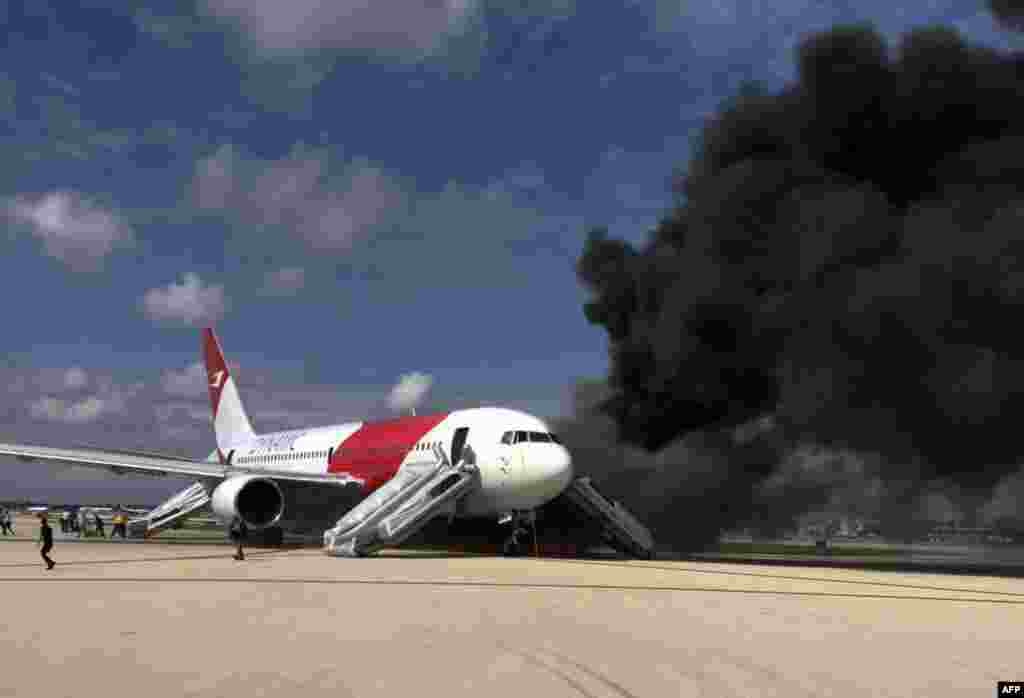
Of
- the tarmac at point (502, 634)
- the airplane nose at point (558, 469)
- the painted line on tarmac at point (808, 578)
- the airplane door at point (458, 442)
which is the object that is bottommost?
the tarmac at point (502, 634)

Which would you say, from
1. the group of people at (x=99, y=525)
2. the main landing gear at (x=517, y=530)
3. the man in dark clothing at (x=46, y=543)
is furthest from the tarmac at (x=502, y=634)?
the group of people at (x=99, y=525)

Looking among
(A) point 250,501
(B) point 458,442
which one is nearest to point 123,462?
(A) point 250,501

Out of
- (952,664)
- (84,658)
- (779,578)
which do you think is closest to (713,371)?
(779,578)

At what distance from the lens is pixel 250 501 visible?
101 feet

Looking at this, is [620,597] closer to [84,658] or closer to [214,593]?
[214,593]

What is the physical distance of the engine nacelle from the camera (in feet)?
98.1

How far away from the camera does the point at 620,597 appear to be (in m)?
15.7

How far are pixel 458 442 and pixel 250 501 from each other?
7.09 metres

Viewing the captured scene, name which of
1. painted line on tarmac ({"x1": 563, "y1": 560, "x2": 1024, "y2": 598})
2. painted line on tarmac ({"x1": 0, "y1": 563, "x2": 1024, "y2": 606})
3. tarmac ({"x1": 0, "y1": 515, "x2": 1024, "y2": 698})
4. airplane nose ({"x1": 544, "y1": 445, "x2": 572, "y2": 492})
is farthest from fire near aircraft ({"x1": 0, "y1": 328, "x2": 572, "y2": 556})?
painted line on tarmac ({"x1": 0, "y1": 563, "x2": 1024, "y2": 606})

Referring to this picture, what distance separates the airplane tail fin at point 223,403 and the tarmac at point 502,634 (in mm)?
29052

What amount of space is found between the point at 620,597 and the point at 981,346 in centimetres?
1134

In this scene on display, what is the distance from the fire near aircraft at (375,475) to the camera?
26.1 meters

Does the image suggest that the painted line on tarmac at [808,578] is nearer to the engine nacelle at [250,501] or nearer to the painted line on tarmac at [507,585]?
the painted line on tarmac at [507,585]

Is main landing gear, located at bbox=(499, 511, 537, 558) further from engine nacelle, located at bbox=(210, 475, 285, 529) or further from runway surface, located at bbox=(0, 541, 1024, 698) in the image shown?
engine nacelle, located at bbox=(210, 475, 285, 529)
